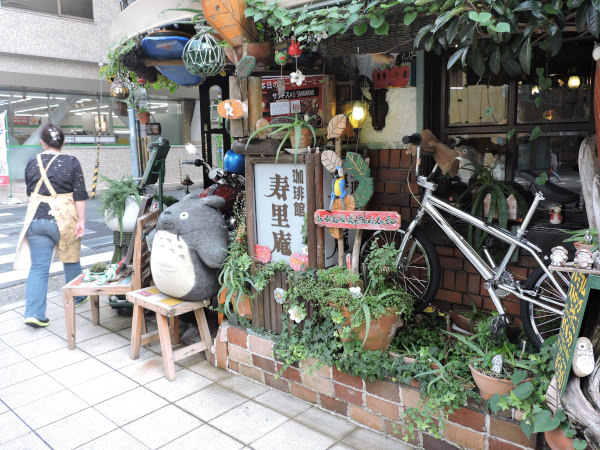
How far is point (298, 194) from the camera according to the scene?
3717mm

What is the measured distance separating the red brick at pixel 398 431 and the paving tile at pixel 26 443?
7.62 feet

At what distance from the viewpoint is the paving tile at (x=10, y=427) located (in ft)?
11.0

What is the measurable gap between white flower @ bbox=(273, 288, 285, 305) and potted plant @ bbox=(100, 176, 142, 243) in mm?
2405

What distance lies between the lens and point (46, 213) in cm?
517

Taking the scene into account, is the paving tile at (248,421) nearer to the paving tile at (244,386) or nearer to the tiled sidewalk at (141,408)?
the tiled sidewalk at (141,408)

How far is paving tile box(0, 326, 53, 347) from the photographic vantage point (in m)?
5.01

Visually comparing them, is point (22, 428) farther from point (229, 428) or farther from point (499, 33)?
point (499, 33)

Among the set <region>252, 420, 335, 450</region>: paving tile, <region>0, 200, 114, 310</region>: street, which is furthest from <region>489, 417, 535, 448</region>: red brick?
<region>0, 200, 114, 310</region>: street

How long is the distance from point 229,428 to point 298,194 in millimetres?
1783

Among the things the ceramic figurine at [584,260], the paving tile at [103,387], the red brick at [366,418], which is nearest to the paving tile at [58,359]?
the paving tile at [103,387]

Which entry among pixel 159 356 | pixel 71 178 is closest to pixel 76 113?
pixel 71 178

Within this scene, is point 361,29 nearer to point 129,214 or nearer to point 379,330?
point 379,330

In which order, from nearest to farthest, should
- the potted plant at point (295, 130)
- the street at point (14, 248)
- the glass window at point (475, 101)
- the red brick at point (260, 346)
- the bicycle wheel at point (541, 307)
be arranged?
1. the bicycle wheel at point (541, 307)
2. the potted plant at point (295, 130)
3. the glass window at point (475, 101)
4. the red brick at point (260, 346)
5. the street at point (14, 248)

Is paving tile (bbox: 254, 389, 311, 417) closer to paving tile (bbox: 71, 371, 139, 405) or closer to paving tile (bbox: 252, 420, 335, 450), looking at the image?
paving tile (bbox: 252, 420, 335, 450)
